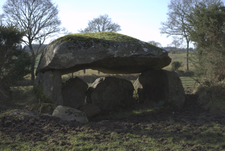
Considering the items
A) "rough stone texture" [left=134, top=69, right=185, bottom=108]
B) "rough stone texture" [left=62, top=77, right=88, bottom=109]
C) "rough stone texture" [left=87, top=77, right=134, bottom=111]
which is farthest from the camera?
"rough stone texture" [left=87, top=77, right=134, bottom=111]

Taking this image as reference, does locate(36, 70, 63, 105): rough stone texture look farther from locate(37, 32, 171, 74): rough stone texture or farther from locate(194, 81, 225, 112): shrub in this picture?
locate(194, 81, 225, 112): shrub

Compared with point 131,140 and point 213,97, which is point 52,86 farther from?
point 213,97

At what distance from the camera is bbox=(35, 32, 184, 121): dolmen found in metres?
7.47

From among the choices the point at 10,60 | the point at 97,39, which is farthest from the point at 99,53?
the point at 10,60

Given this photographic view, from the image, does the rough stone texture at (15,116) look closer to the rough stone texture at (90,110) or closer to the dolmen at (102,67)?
the dolmen at (102,67)

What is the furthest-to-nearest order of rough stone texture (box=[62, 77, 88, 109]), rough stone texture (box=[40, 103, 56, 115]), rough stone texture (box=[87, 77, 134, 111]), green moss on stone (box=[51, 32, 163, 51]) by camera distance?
rough stone texture (box=[87, 77, 134, 111]), rough stone texture (box=[62, 77, 88, 109]), green moss on stone (box=[51, 32, 163, 51]), rough stone texture (box=[40, 103, 56, 115])

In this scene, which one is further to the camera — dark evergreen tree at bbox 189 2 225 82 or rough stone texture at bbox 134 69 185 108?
dark evergreen tree at bbox 189 2 225 82

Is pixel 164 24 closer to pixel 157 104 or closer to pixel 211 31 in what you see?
pixel 211 31

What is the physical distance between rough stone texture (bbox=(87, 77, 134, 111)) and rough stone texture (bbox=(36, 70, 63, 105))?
170 centimetres

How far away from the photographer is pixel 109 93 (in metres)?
9.30

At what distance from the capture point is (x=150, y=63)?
8.70 metres

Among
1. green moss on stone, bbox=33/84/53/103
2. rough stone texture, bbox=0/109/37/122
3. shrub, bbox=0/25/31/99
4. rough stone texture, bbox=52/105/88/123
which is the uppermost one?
shrub, bbox=0/25/31/99

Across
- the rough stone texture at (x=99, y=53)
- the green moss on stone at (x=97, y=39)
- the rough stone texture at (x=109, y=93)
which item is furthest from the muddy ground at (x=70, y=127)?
the green moss on stone at (x=97, y=39)

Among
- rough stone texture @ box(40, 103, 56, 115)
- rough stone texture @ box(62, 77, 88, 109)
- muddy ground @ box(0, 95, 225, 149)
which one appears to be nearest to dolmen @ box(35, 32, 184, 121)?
rough stone texture @ box(62, 77, 88, 109)
